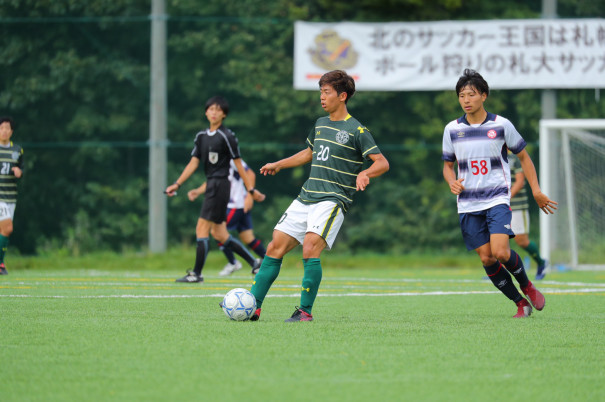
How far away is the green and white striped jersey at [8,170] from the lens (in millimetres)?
12578

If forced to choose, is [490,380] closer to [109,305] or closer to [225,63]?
[109,305]

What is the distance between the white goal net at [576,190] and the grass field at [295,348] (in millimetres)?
6208

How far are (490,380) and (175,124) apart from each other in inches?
538

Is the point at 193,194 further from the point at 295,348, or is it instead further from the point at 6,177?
the point at 295,348

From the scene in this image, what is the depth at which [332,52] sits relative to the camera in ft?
56.3

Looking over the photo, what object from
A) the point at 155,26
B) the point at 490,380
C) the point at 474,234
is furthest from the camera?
the point at 155,26

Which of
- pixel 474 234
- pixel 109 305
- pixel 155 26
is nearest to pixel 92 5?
pixel 155 26

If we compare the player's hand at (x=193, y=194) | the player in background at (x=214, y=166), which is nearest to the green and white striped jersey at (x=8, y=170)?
the player's hand at (x=193, y=194)

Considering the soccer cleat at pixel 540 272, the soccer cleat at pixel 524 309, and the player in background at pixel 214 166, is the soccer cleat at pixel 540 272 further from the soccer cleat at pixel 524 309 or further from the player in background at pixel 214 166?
the soccer cleat at pixel 524 309

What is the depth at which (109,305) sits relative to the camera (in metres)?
7.99

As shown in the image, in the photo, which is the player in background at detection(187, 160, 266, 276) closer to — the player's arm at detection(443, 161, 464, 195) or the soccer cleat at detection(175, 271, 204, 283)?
the soccer cleat at detection(175, 271, 204, 283)

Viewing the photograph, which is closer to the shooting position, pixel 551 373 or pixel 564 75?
pixel 551 373

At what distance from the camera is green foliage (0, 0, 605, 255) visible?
17.3 m

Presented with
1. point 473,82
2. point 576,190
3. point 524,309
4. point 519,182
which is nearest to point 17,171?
point 519,182
